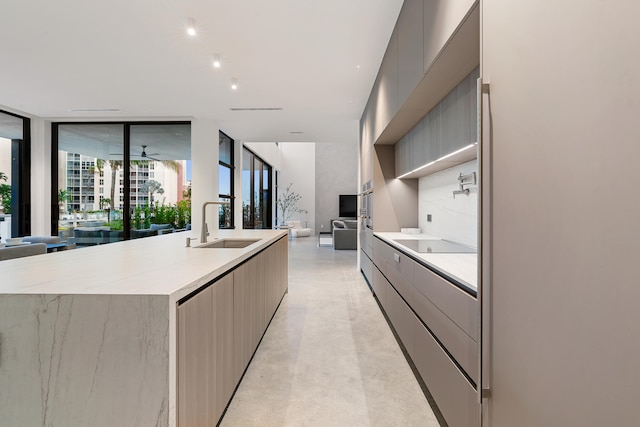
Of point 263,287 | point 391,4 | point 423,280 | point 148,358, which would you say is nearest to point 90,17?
point 391,4

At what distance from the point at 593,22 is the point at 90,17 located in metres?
3.47

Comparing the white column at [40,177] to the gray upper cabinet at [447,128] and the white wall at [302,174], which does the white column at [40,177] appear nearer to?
the gray upper cabinet at [447,128]

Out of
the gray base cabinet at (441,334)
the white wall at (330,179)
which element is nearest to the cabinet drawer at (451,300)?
the gray base cabinet at (441,334)

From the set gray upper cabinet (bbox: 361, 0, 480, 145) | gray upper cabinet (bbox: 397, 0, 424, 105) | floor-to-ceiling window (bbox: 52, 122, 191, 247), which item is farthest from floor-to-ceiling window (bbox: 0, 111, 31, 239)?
gray upper cabinet (bbox: 397, 0, 424, 105)

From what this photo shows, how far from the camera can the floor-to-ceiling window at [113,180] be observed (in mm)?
5852

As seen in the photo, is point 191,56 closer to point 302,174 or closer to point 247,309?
point 247,309

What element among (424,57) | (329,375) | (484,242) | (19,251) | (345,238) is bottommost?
(329,375)

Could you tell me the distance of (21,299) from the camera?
964 mm

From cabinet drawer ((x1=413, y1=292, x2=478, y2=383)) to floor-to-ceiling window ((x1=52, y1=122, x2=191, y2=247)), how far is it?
5290mm

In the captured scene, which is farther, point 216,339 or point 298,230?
point 298,230

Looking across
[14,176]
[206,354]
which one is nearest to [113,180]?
[14,176]

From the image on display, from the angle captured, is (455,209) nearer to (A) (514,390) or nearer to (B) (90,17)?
(A) (514,390)

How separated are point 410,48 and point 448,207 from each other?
1.41m

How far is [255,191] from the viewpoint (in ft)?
31.8
